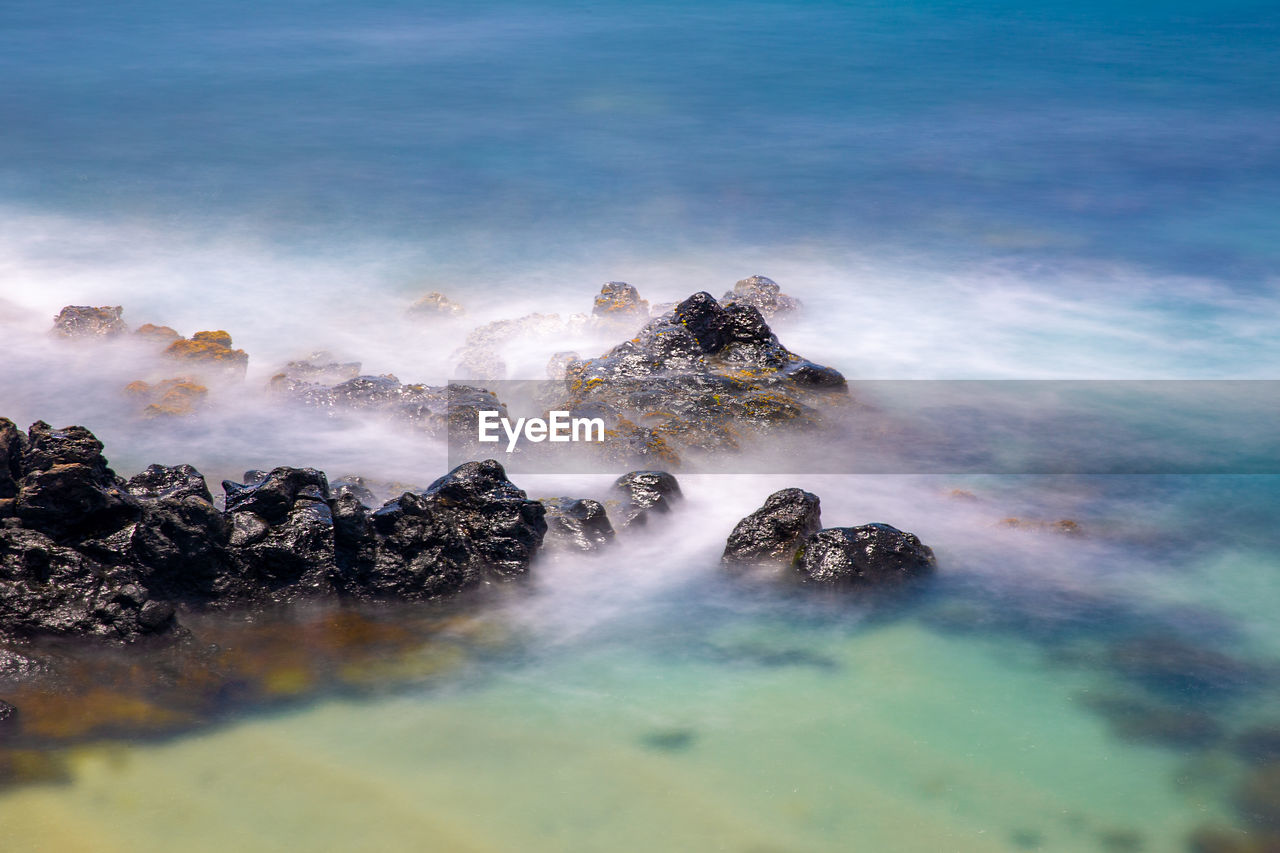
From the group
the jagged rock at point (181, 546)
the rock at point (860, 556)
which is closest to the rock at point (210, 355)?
the jagged rock at point (181, 546)

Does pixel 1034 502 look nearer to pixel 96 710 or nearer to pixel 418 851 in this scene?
pixel 418 851

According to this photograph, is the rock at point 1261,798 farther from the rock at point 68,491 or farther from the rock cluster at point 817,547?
the rock at point 68,491

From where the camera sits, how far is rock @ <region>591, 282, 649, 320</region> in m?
13.2

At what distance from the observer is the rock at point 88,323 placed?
1286cm

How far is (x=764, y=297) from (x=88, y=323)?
7677 millimetres

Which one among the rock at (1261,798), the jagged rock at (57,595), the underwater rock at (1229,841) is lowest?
the underwater rock at (1229,841)

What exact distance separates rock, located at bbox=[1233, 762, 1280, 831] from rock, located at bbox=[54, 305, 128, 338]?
1157 cm

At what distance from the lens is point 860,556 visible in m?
7.60

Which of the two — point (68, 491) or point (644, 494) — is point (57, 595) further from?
point (644, 494)

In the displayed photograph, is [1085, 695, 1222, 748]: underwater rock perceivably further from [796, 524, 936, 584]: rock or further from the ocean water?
[796, 524, 936, 584]: rock

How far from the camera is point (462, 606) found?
7.27m

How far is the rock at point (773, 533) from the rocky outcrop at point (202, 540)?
4.32 ft

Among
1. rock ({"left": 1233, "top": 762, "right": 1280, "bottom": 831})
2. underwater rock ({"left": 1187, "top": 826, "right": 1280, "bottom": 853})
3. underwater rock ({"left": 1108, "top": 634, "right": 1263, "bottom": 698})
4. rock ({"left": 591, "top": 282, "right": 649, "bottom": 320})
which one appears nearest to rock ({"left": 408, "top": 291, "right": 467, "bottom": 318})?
rock ({"left": 591, "top": 282, "right": 649, "bottom": 320})

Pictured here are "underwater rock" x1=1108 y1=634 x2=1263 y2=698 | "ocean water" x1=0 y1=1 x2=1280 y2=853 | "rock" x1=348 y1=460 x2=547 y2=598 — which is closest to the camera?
"ocean water" x1=0 y1=1 x2=1280 y2=853
